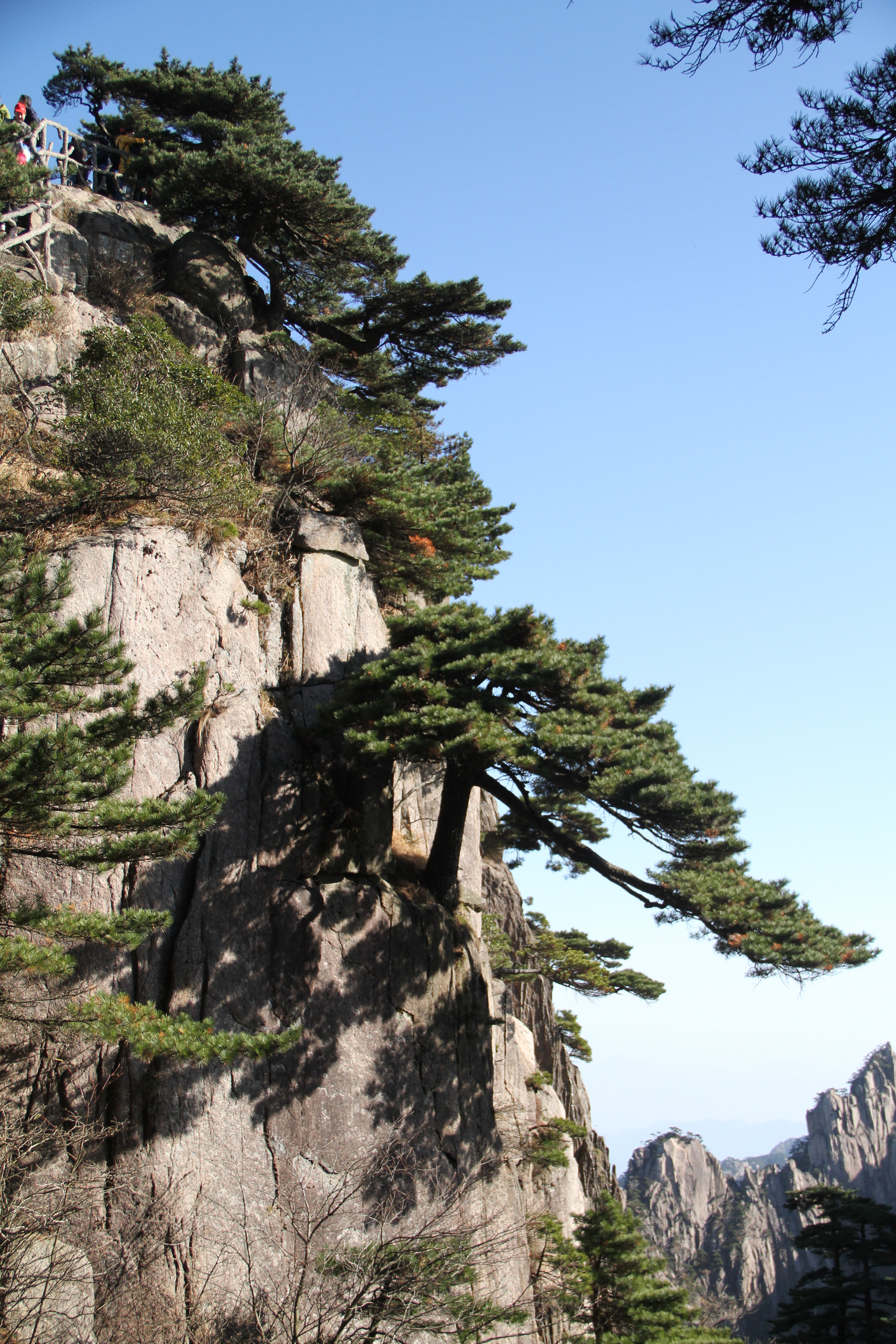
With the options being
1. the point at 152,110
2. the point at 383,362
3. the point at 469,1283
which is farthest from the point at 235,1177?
the point at 152,110

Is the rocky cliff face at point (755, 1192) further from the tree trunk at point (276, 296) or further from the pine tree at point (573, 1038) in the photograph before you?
the tree trunk at point (276, 296)

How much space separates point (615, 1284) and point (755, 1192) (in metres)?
69.1

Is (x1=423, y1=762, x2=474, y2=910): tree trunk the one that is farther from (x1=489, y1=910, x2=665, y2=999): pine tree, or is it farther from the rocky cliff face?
the rocky cliff face

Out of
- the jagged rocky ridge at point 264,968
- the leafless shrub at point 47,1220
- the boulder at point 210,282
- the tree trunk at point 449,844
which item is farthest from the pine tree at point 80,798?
the boulder at point 210,282

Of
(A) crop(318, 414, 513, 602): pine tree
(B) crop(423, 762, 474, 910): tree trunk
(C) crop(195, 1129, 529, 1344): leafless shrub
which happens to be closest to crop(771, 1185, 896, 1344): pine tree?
(C) crop(195, 1129, 529, 1344): leafless shrub

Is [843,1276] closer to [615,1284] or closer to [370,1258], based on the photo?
[615,1284]

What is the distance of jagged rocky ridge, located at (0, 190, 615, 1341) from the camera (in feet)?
26.5

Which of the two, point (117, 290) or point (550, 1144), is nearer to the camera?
point (550, 1144)

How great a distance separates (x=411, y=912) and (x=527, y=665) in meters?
3.70

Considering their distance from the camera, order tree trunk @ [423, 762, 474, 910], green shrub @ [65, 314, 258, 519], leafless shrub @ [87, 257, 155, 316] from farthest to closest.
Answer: leafless shrub @ [87, 257, 155, 316], tree trunk @ [423, 762, 474, 910], green shrub @ [65, 314, 258, 519]

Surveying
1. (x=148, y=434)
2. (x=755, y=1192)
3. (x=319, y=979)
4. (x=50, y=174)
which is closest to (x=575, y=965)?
(x=319, y=979)

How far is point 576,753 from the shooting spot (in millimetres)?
9695

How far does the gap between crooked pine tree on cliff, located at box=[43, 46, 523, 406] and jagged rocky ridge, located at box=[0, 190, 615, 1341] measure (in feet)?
16.9

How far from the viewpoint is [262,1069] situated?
9.18 m
